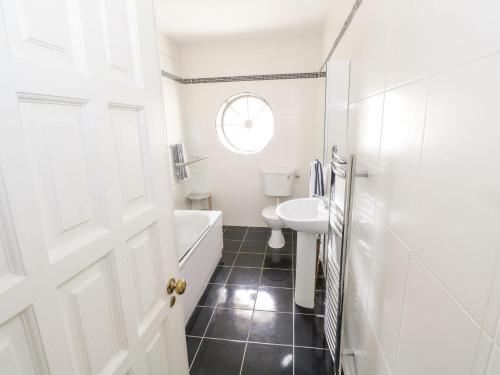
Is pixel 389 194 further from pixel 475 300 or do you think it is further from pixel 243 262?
pixel 243 262

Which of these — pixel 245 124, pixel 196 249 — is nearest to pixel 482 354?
pixel 196 249

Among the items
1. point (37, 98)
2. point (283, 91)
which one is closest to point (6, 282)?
point (37, 98)

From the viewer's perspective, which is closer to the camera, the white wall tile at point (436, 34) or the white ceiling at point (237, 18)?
the white wall tile at point (436, 34)

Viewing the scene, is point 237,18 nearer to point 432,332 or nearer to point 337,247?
point 337,247

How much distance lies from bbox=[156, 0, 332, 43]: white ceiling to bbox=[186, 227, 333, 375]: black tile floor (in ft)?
8.39

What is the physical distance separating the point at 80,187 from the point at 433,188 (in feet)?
2.78

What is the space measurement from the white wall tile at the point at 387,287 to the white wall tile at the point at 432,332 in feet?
0.14

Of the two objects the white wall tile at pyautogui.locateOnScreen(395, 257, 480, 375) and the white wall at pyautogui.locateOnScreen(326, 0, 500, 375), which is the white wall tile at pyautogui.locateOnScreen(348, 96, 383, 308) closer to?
the white wall at pyautogui.locateOnScreen(326, 0, 500, 375)

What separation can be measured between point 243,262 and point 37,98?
2641 mm

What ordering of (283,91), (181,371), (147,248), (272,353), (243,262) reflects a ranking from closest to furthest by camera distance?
(147,248), (181,371), (272,353), (243,262), (283,91)

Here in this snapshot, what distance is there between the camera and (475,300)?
1.63 ft

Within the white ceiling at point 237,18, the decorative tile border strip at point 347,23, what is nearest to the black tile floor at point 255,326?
the decorative tile border strip at point 347,23

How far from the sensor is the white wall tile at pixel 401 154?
0.73 metres

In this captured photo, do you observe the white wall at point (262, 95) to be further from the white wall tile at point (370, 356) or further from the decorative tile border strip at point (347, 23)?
the white wall tile at point (370, 356)
